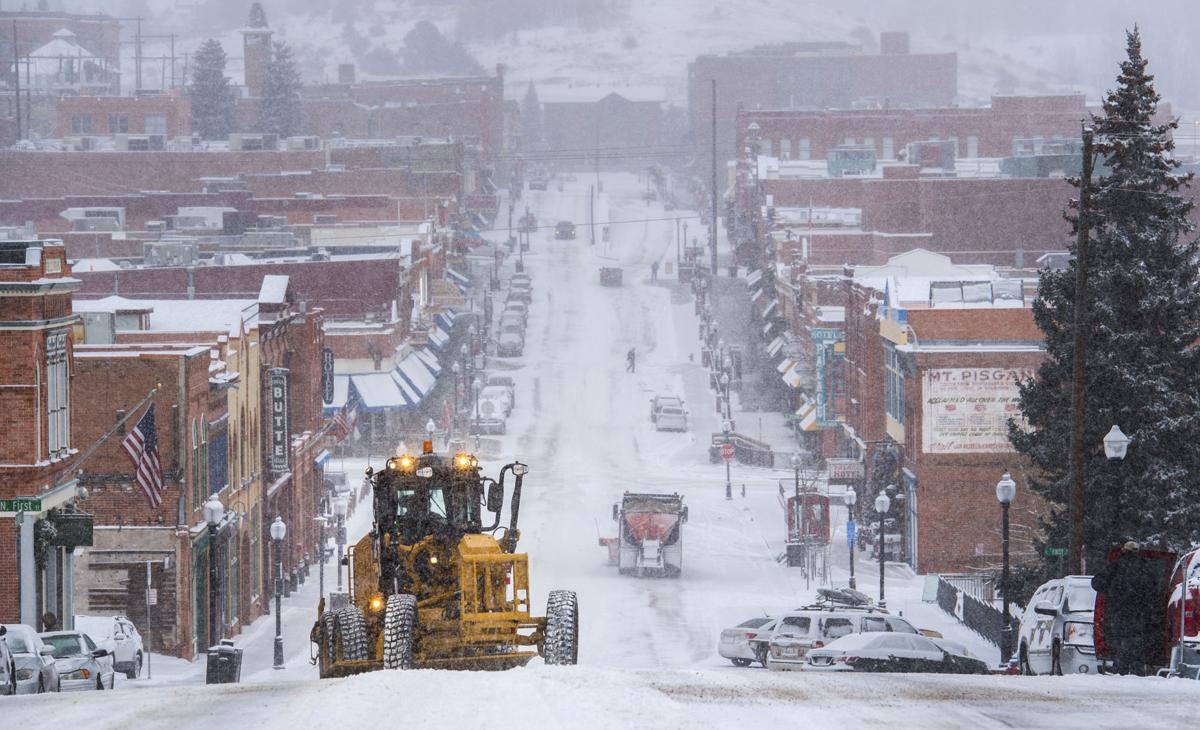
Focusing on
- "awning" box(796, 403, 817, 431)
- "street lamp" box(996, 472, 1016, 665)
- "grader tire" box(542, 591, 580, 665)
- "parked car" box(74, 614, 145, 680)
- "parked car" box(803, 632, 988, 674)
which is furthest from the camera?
"awning" box(796, 403, 817, 431)

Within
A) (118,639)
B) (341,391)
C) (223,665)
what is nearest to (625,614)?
(118,639)

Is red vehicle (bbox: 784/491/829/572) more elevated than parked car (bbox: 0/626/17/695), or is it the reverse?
parked car (bbox: 0/626/17/695)

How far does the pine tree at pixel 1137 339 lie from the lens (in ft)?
127

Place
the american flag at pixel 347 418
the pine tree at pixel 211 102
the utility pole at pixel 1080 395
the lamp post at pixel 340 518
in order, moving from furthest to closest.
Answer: the pine tree at pixel 211 102
the american flag at pixel 347 418
the lamp post at pixel 340 518
the utility pole at pixel 1080 395

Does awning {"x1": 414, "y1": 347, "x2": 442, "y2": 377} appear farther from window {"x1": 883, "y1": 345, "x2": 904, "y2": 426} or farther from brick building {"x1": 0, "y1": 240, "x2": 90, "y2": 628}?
brick building {"x1": 0, "y1": 240, "x2": 90, "y2": 628}

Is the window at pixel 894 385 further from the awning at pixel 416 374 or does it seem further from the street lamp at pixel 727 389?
the awning at pixel 416 374

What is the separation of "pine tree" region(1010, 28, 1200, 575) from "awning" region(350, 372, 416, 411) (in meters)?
50.4

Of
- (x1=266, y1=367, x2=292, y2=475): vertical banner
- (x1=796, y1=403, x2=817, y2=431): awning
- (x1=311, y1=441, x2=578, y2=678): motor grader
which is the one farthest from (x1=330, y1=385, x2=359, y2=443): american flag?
(x1=311, y1=441, x2=578, y2=678): motor grader

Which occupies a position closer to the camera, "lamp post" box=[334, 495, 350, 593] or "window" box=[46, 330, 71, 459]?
"window" box=[46, 330, 71, 459]

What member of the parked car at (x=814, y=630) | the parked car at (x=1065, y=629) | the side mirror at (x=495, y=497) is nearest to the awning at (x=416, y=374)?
the parked car at (x=814, y=630)

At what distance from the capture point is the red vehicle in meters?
58.9

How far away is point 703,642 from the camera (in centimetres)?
4562

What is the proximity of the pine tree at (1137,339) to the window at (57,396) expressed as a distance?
753 inches

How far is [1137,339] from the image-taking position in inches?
1549
